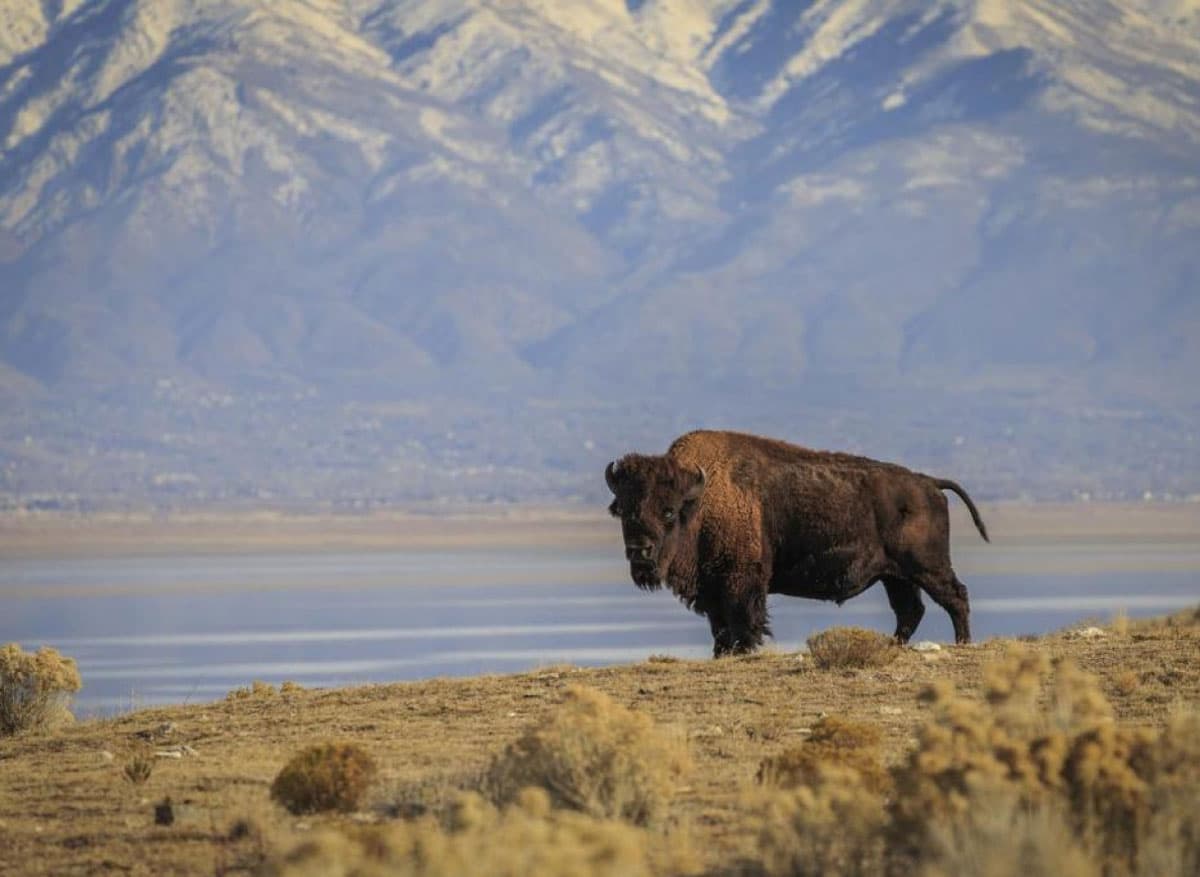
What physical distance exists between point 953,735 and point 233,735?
7805 millimetres

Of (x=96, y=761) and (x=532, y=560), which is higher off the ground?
(x=532, y=560)

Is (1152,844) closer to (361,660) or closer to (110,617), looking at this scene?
(361,660)

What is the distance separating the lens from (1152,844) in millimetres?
11953

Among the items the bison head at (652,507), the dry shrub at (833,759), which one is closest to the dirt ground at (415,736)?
the dry shrub at (833,759)

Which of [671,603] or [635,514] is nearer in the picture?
[635,514]

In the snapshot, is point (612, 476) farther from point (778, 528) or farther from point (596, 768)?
point (596, 768)

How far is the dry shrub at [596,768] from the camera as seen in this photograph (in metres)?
14.5

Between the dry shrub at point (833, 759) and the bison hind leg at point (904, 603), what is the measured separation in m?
7.48

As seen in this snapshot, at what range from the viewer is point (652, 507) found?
21750 millimetres

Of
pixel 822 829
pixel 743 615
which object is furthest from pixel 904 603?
pixel 822 829

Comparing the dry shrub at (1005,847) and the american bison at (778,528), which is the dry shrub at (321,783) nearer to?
the dry shrub at (1005,847)

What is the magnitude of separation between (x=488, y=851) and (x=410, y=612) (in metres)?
78.9

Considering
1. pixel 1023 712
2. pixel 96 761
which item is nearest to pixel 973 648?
pixel 96 761

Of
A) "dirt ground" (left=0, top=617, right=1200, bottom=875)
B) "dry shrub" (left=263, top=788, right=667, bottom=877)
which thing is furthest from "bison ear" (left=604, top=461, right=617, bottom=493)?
"dry shrub" (left=263, top=788, right=667, bottom=877)
